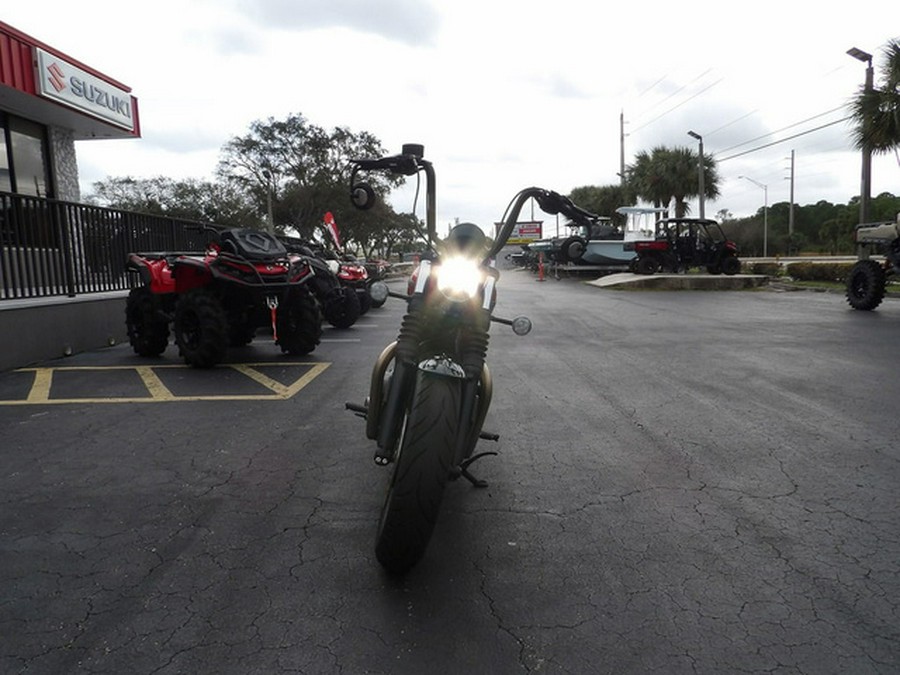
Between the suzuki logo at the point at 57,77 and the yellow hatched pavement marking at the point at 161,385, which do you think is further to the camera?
the suzuki logo at the point at 57,77

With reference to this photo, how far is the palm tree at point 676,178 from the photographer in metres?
37.0

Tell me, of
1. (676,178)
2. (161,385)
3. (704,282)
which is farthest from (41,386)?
(676,178)

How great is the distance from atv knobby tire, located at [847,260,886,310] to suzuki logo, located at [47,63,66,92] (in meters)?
17.1

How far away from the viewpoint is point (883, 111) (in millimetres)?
15891

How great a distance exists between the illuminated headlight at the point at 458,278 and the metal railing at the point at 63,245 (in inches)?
281

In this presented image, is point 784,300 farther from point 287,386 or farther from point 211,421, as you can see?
point 211,421

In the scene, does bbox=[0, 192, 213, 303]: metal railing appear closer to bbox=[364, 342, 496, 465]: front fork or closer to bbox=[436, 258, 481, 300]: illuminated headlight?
bbox=[364, 342, 496, 465]: front fork

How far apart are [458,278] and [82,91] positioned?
570 inches

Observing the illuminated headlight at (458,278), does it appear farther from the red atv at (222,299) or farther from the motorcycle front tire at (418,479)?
the red atv at (222,299)

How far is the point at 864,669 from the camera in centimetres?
209

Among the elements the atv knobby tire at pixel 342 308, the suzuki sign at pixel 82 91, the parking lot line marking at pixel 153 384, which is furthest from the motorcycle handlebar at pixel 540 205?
the suzuki sign at pixel 82 91

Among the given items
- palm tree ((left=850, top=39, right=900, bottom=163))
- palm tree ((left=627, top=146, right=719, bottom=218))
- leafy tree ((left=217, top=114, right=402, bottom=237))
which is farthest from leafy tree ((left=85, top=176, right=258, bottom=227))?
palm tree ((left=850, top=39, right=900, bottom=163))

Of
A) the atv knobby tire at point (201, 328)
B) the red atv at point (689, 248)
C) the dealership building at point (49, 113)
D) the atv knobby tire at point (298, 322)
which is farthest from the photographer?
the red atv at point (689, 248)

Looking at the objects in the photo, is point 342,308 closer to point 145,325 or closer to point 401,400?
point 145,325
